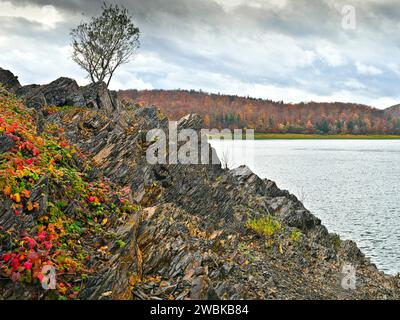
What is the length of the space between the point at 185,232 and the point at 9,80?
17342mm

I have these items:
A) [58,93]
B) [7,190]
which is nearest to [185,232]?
[7,190]

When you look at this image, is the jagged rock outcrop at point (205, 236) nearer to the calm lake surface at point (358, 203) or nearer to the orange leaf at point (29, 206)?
the orange leaf at point (29, 206)

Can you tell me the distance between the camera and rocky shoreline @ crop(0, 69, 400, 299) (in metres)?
11.6

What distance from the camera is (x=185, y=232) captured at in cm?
1638

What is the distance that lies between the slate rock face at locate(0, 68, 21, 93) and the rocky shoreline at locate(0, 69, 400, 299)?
0.21 ft

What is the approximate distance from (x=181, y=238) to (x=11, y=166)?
638cm

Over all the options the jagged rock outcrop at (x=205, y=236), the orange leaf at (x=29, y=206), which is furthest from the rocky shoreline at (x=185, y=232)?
the orange leaf at (x=29, y=206)

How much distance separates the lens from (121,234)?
1190 centimetres

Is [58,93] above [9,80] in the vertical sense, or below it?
below

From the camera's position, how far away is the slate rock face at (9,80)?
24766 millimetres

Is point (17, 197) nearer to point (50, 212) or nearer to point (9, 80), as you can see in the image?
point (50, 212)

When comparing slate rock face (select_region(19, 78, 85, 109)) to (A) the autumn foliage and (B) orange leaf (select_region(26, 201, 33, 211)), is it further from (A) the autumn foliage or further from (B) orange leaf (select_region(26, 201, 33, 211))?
(B) orange leaf (select_region(26, 201, 33, 211))
